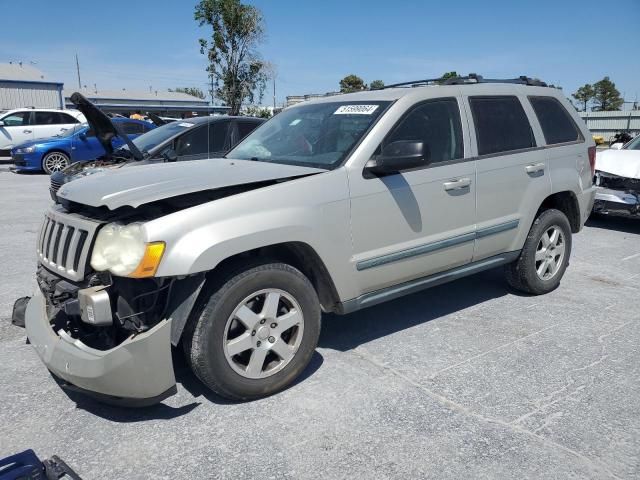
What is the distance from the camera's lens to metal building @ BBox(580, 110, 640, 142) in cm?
2702

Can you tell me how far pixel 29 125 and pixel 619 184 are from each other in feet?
56.3

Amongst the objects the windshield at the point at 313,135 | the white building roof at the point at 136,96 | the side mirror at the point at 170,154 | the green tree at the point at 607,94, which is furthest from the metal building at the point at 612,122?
the white building roof at the point at 136,96

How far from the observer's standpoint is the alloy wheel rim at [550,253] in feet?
16.5

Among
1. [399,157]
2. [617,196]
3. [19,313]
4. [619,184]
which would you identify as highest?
[399,157]

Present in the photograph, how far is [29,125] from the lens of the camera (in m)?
17.8

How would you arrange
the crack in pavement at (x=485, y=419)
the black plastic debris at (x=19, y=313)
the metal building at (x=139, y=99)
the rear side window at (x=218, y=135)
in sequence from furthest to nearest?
the metal building at (x=139, y=99)
the rear side window at (x=218, y=135)
the black plastic debris at (x=19, y=313)
the crack in pavement at (x=485, y=419)

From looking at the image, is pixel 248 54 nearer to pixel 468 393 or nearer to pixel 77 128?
pixel 77 128

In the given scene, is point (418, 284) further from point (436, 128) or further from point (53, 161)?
point (53, 161)

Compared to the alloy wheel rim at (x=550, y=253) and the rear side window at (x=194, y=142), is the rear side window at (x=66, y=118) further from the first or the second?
the alloy wheel rim at (x=550, y=253)

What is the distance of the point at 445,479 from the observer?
2.55m

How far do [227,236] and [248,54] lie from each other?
106ft

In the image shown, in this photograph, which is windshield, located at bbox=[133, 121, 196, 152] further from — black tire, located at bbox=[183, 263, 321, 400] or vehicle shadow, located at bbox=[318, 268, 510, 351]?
black tire, located at bbox=[183, 263, 321, 400]

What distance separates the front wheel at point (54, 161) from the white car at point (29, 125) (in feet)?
10.3

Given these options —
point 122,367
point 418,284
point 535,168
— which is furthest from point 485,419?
point 535,168
